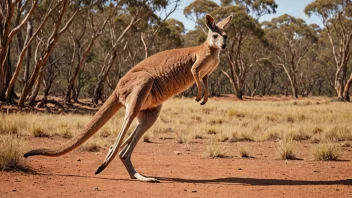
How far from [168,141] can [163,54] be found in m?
5.12

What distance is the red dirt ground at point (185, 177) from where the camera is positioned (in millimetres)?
5008

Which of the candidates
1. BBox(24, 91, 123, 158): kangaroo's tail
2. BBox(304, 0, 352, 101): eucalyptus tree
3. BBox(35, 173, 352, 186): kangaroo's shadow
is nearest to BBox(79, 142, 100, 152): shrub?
BBox(35, 173, 352, 186): kangaroo's shadow

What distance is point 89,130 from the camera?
5.67m

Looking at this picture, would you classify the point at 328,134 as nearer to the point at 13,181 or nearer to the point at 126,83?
the point at 126,83

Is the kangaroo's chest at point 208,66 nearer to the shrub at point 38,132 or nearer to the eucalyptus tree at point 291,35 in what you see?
the shrub at point 38,132

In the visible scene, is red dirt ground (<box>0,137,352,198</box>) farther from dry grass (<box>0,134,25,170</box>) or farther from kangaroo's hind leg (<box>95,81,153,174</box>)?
kangaroo's hind leg (<box>95,81,153,174</box>)

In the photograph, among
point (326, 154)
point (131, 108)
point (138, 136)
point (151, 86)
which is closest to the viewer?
point (131, 108)

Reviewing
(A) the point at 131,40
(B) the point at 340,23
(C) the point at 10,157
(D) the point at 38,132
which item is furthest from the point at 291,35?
(C) the point at 10,157

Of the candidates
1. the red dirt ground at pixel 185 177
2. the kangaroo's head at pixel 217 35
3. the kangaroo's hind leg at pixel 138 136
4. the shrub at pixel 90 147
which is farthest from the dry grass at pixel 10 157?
the kangaroo's head at pixel 217 35

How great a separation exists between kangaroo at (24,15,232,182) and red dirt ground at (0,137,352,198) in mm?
457

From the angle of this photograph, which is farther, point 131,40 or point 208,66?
point 131,40

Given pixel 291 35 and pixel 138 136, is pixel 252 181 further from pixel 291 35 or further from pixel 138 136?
pixel 291 35

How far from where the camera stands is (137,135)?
19.7 feet

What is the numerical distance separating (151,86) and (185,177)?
152 cm
